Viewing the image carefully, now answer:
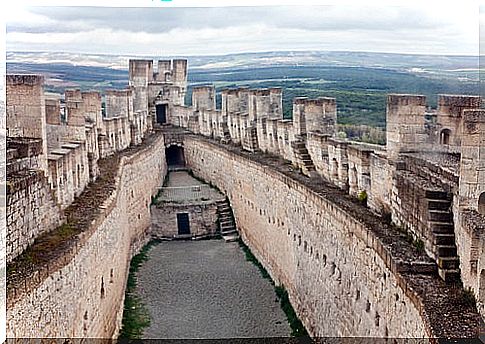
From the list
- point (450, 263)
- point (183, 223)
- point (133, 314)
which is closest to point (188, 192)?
point (183, 223)

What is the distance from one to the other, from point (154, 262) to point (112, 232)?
4.05 m

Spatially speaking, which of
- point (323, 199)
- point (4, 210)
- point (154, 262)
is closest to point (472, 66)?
point (323, 199)

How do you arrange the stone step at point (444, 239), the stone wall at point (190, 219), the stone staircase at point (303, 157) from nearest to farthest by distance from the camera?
the stone step at point (444, 239), the stone staircase at point (303, 157), the stone wall at point (190, 219)

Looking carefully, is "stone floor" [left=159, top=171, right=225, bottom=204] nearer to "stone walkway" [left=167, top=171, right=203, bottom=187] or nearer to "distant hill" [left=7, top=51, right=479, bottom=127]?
"stone walkway" [left=167, top=171, right=203, bottom=187]

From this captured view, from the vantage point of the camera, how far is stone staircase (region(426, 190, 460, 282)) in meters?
6.36

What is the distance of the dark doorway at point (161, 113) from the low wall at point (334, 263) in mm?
9764

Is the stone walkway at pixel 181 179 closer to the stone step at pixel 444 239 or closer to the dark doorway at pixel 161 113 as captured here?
the dark doorway at pixel 161 113

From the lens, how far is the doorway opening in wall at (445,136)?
10.0 meters

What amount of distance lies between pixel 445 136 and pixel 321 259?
7.91 ft

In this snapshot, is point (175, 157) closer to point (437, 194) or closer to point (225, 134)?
point (225, 134)

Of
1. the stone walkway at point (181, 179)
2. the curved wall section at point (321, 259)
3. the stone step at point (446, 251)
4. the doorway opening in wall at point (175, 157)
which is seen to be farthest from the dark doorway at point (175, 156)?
the stone step at point (446, 251)

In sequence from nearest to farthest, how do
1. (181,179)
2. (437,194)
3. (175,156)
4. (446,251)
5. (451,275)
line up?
(451,275), (446,251), (437,194), (181,179), (175,156)

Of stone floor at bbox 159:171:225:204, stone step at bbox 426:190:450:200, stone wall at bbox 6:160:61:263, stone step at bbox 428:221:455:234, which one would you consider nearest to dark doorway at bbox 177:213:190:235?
stone floor at bbox 159:171:225:204

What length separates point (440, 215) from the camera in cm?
681
